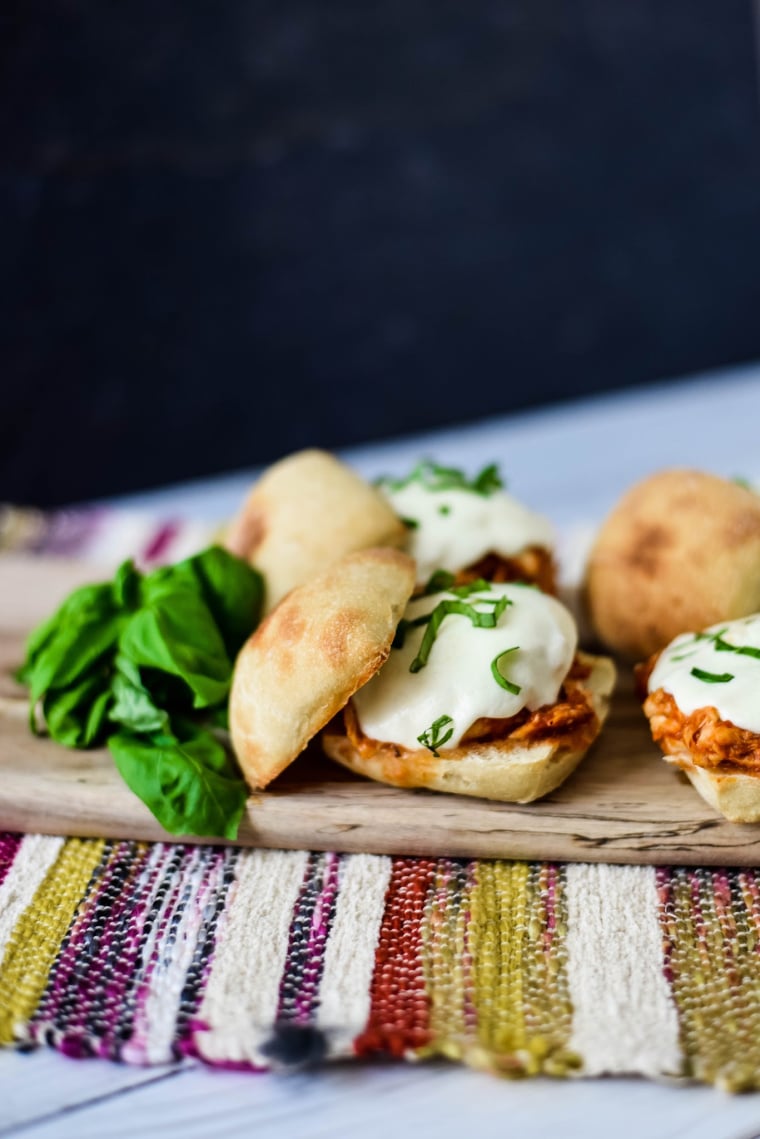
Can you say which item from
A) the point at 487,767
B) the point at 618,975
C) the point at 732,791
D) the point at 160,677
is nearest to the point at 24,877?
the point at 160,677

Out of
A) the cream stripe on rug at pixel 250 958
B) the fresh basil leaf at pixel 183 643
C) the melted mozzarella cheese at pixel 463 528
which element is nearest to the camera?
the cream stripe on rug at pixel 250 958

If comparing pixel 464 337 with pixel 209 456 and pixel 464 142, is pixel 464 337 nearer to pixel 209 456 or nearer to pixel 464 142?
pixel 464 142

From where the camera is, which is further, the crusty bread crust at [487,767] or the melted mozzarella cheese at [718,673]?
the crusty bread crust at [487,767]

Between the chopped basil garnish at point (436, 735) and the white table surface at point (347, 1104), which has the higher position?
the chopped basil garnish at point (436, 735)

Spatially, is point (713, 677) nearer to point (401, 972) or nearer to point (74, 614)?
point (401, 972)

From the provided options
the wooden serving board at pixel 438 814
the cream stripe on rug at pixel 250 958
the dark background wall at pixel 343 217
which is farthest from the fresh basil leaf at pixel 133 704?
the dark background wall at pixel 343 217

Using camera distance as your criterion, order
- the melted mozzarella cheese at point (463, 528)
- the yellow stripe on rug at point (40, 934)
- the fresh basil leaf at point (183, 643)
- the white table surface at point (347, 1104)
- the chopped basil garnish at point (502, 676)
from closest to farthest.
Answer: the white table surface at point (347, 1104)
the yellow stripe on rug at point (40, 934)
the chopped basil garnish at point (502, 676)
the fresh basil leaf at point (183, 643)
the melted mozzarella cheese at point (463, 528)

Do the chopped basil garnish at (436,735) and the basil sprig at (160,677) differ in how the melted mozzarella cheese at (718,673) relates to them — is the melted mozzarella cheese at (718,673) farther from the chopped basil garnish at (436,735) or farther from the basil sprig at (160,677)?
the basil sprig at (160,677)

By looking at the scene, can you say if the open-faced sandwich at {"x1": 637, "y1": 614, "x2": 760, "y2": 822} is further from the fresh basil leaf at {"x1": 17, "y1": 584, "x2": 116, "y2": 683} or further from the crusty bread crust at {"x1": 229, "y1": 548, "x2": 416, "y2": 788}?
the fresh basil leaf at {"x1": 17, "y1": 584, "x2": 116, "y2": 683}
